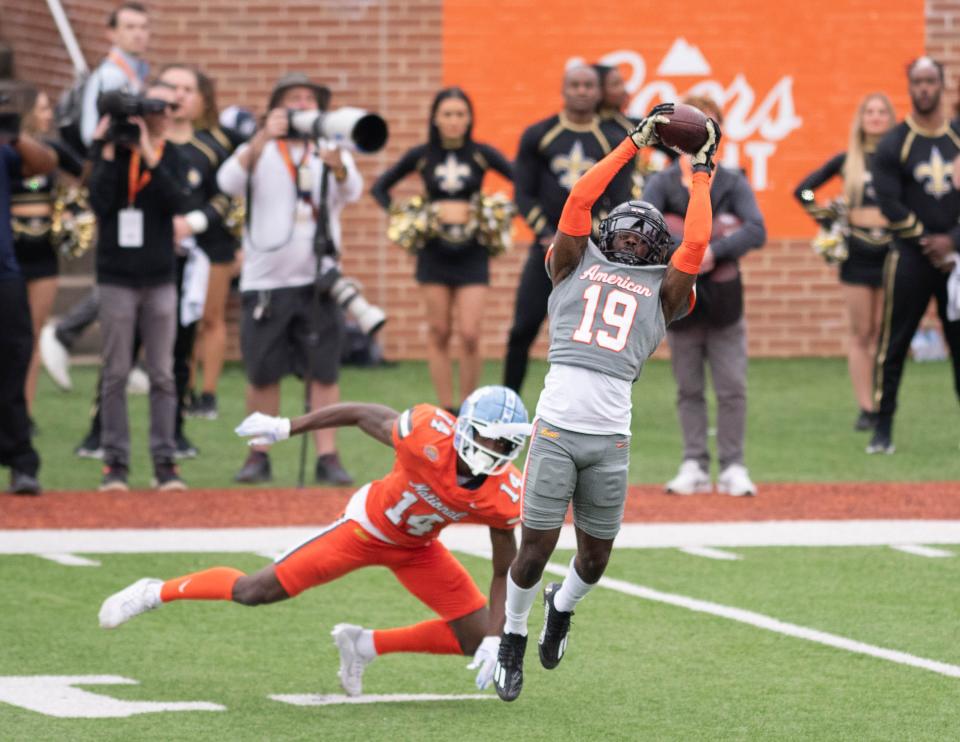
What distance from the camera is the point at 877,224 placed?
1254cm

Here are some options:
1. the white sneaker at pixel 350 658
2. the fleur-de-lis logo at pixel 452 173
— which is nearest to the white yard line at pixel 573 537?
the white sneaker at pixel 350 658

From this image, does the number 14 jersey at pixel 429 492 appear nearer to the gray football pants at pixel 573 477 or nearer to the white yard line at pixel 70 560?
the gray football pants at pixel 573 477

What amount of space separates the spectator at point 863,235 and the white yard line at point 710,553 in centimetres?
405

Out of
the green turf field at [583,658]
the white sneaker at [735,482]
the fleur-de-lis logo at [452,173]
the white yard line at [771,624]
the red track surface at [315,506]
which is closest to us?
the green turf field at [583,658]

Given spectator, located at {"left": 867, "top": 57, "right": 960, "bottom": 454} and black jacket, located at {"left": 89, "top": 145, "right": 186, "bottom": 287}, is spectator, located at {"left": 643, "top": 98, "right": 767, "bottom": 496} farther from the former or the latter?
black jacket, located at {"left": 89, "top": 145, "right": 186, "bottom": 287}

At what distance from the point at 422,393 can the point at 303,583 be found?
8.45 m

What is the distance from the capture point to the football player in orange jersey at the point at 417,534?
6211 millimetres

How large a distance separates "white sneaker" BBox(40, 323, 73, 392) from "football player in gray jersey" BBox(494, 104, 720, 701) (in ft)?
26.9

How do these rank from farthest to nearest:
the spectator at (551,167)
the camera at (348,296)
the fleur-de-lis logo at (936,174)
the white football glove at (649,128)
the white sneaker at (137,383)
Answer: the white sneaker at (137,383), the fleur-de-lis logo at (936,174), the spectator at (551,167), the camera at (348,296), the white football glove at (649,128)

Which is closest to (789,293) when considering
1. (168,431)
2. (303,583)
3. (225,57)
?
(225,57)

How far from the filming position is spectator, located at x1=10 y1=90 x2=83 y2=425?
11.1m

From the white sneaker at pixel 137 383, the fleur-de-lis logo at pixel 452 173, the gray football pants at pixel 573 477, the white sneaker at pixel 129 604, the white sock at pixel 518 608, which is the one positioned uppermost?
the fleur-de-lis logo at pixel 452 173

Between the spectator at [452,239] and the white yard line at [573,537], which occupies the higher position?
the spectator at [452,239]

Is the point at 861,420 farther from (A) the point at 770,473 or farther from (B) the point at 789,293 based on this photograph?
(B) the point at 789,293
